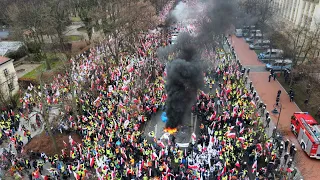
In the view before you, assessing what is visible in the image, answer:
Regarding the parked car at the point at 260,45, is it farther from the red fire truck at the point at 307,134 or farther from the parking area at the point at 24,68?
the parking area at the point at 24,68

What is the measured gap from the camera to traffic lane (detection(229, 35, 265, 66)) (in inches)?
1452

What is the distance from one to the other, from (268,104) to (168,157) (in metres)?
13.5

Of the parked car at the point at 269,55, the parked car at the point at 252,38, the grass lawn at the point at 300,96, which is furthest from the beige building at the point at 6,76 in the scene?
the parked car at the point at 252,38

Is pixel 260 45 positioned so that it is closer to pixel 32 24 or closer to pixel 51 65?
pixel 51 65

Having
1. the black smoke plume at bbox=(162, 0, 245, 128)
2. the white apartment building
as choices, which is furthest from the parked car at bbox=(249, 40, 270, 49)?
the black smoke plume at bbox=(162, 0, 245, 128)

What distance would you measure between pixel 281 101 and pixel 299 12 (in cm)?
1925

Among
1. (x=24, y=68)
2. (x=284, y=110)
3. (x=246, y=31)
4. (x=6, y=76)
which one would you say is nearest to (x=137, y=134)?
(x=284, y=110)

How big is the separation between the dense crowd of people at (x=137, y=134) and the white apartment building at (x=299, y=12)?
47.4ft

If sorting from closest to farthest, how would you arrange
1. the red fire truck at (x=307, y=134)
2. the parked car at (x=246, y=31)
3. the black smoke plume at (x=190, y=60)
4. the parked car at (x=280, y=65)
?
the red fire truck at (x=307, y=134)
the black smoke plume at (x=190, y=60)
the parked car at (x=280, y=65)
the parked car at (x=246, y=31)

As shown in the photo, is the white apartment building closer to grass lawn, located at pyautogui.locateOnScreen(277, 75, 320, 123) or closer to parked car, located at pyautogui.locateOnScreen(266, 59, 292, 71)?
parked car, located at pyautogui.locateOnScreen(266, 59, 292, 71)

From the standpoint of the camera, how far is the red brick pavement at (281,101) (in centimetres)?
1878

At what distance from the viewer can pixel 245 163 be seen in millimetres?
17000

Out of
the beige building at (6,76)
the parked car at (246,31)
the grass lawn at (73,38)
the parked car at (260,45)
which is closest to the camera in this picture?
the beige building at (6,76)

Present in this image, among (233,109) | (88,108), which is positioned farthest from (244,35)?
(88,108)
